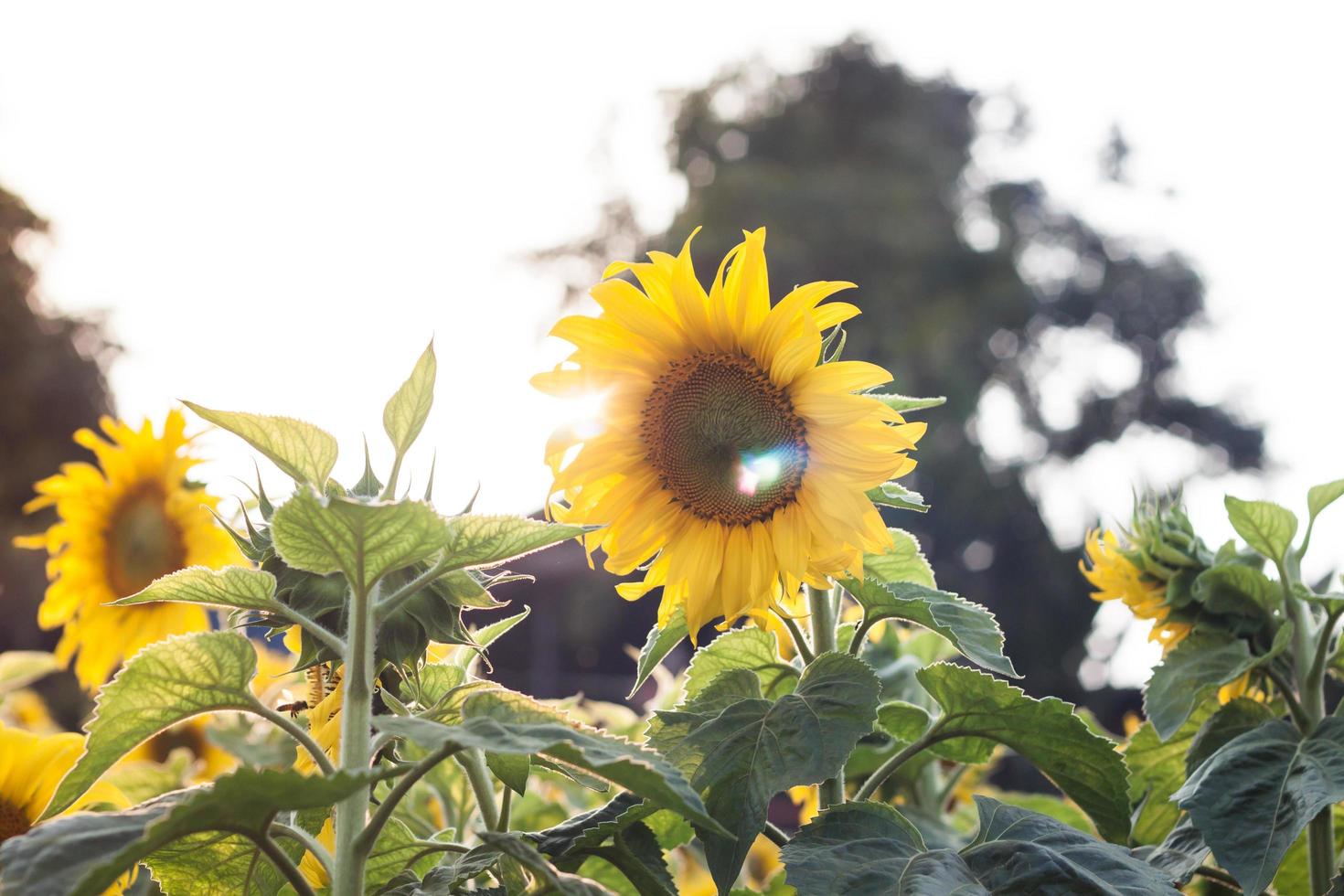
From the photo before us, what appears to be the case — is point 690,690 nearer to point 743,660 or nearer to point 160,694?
point 743,660

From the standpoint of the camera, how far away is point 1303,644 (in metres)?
1.17

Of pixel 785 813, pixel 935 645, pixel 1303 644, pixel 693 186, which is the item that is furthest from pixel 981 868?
pixel 693 186

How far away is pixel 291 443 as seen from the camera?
2.71 ft

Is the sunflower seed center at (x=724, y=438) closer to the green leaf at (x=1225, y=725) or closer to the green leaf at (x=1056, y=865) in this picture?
the green leaf at (x=1056, y=865)

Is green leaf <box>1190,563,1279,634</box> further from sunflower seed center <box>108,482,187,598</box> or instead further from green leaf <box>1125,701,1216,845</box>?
sunflower seed center <box>108,482,187,598</box>

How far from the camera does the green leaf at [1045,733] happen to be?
948 millimetres

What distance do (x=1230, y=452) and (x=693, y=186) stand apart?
774 cm

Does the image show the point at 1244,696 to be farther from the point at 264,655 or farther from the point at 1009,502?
the point at 1009,502

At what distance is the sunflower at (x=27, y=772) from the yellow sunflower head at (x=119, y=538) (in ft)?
2.65

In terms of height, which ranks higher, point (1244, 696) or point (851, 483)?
point (851, 483)

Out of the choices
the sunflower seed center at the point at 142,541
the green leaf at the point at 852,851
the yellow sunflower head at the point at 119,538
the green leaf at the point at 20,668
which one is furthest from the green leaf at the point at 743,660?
the sunflower seed center at the point at 142,541

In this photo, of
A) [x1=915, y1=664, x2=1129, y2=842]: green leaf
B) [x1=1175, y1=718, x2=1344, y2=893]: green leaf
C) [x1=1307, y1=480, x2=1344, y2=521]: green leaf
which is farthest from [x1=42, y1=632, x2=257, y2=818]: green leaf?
[x1=1307, y1=480, x2=1344, y2=521]: green leaf

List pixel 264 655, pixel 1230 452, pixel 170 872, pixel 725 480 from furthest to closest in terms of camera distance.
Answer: pixel 1230 452, pixel 264 655, pixel 725 480, pixel 170 872

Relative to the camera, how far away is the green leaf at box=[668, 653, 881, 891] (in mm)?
818
